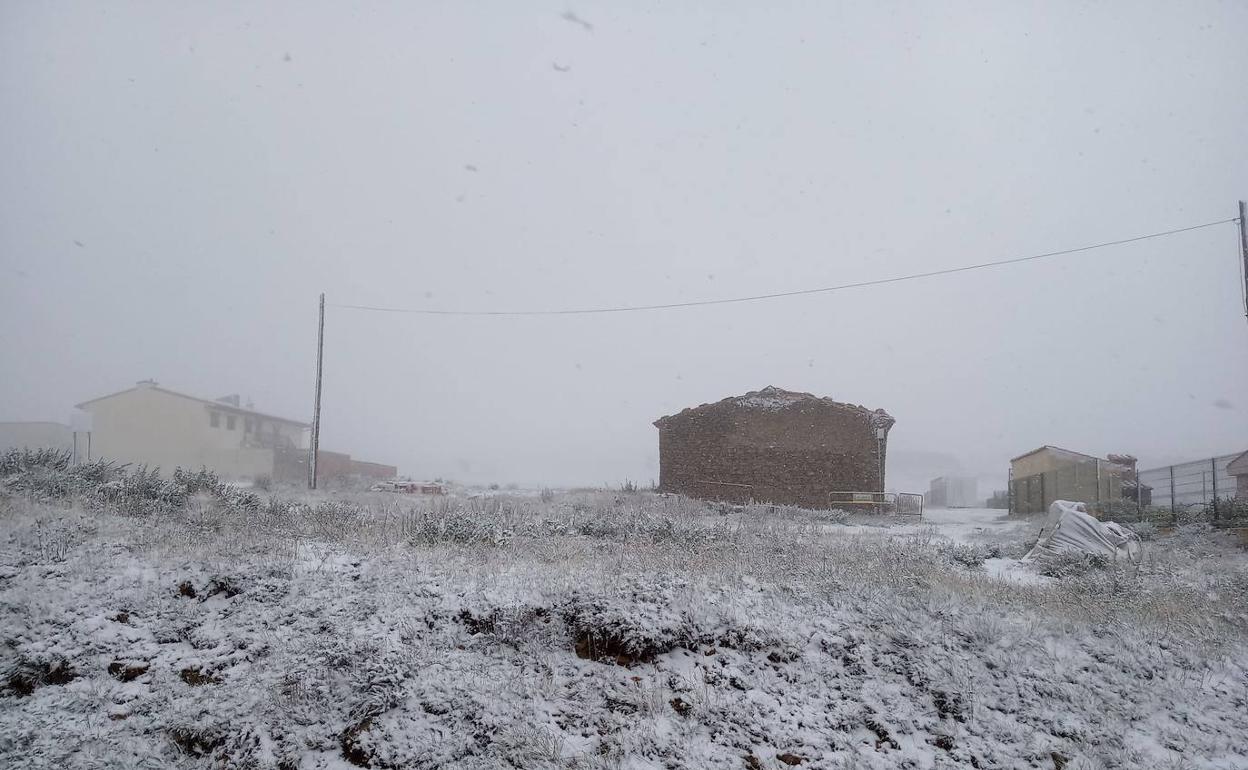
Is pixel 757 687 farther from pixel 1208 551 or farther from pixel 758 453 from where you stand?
pixel 758 453

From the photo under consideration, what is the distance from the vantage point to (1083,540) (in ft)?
33.1

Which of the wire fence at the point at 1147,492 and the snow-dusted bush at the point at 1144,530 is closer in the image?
the snow-dusted bush at the point at 1144,530

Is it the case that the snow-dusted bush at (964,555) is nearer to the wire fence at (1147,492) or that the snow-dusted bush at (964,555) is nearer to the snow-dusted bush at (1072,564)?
the snow-dusted bush at (1072,564)

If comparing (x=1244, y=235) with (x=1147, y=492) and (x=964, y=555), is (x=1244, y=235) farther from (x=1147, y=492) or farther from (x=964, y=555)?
(x=1147, y=492)

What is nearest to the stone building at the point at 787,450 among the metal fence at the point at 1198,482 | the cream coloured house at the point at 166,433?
the metal fence at the point at 1198,482

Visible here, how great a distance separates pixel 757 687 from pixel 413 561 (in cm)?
411

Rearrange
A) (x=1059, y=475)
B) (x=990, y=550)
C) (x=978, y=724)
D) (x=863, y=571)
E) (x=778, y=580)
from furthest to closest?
(x=1059, y=475) < (x=990, y=550) < (x=863, y=571) < (x=778, y=580) < (x=978, y=724)

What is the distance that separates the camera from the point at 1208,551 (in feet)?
36.5

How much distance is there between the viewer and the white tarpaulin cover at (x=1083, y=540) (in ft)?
32.3

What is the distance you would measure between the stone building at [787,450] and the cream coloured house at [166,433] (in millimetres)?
30514

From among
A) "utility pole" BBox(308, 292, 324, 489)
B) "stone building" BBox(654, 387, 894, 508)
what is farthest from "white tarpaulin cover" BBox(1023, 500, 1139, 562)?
"utility pole" BBox(308, 292, 324, 489)

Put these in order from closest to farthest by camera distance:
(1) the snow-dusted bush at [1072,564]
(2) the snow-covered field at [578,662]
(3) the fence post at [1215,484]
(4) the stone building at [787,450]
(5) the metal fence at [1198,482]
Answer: (2) the snow-covered field at [578,662] → (1) the snow-dusted bush at [1072,564] → (3) the fence post at [1215,484] → (5) the metal fence at [1198,482] → (4) the stone building at [787,450]

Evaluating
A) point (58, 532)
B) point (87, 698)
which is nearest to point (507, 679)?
point (87, 698)

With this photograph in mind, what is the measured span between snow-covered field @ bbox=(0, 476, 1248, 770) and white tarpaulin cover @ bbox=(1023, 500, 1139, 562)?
226 cm
